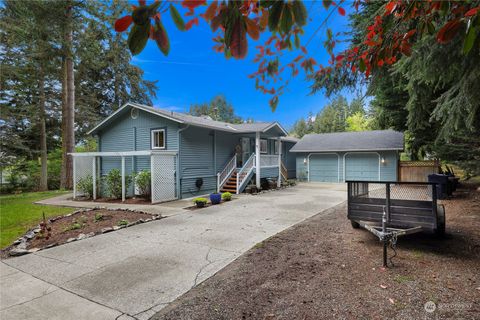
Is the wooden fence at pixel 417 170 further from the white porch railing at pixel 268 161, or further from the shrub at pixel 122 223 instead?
the shrub at pixel 122 223

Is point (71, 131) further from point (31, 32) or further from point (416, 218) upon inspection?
point (416, 218)

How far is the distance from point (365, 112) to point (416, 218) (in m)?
44.0

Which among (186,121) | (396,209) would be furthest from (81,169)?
(396,209)

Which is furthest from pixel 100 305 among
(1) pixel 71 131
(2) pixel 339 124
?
(2) pixel 339 124

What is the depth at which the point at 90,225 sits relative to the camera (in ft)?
22.7

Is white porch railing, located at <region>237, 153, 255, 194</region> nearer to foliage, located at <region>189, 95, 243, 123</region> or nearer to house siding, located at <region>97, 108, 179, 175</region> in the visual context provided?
house siding, located at <region>97, 108, 179, 175</region>

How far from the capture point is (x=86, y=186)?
486 inches

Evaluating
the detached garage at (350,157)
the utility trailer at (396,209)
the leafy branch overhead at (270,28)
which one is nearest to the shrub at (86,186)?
the utility trailer at (396,209)

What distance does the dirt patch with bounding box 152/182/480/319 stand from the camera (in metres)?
2.73

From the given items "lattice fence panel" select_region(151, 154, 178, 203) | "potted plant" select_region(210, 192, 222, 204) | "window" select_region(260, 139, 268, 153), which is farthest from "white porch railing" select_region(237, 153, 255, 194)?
"lattice fence panel" select_region(151, 154, 178, 203)

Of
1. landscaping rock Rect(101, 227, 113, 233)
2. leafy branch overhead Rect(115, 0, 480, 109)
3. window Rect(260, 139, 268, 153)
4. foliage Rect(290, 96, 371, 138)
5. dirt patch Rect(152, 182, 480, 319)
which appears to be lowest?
landscaping rock Rect(101, 227, 113, 233)

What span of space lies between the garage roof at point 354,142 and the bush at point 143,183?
13.3 meters

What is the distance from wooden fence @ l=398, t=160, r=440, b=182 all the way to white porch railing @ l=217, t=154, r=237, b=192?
1105cm

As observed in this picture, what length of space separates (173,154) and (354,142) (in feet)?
47.0
